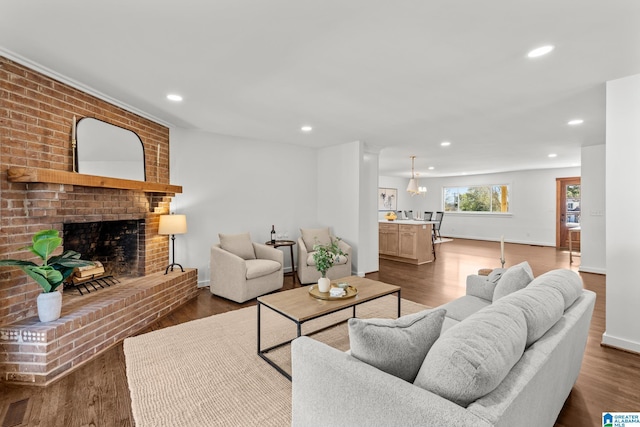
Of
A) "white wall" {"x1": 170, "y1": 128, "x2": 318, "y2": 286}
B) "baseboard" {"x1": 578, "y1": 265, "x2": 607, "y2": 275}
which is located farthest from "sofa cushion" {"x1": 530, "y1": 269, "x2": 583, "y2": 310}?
"baseboard" {"x1": 578, "y1": 265, "x2": 607, "y2": 275}

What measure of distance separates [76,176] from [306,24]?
2.30 meters

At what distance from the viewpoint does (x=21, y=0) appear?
1.70 metres

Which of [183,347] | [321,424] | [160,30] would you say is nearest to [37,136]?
[160,30]

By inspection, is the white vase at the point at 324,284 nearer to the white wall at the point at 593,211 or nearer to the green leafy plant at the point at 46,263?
the green leafy plant at the point at 46,263

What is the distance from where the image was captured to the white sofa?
2.91 feet

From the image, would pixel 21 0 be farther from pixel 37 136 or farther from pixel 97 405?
pixel 97 405

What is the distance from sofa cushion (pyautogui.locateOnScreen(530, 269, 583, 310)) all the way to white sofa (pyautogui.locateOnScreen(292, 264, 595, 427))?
0.71 ft

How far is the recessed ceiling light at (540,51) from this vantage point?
2.13 m

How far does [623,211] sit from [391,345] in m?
2.87

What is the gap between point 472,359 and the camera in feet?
3.14

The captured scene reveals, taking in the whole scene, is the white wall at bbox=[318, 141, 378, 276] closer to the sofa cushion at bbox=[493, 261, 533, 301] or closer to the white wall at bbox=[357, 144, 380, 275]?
the white wall at bbox=[357, 144, 380, 275]

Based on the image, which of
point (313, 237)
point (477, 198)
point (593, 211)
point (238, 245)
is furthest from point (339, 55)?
point (477, 198)

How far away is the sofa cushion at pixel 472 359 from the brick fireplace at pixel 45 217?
261 centimetres

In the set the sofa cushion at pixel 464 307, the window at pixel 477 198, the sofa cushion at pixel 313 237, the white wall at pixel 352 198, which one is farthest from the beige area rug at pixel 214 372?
the window at pixel 477 198
